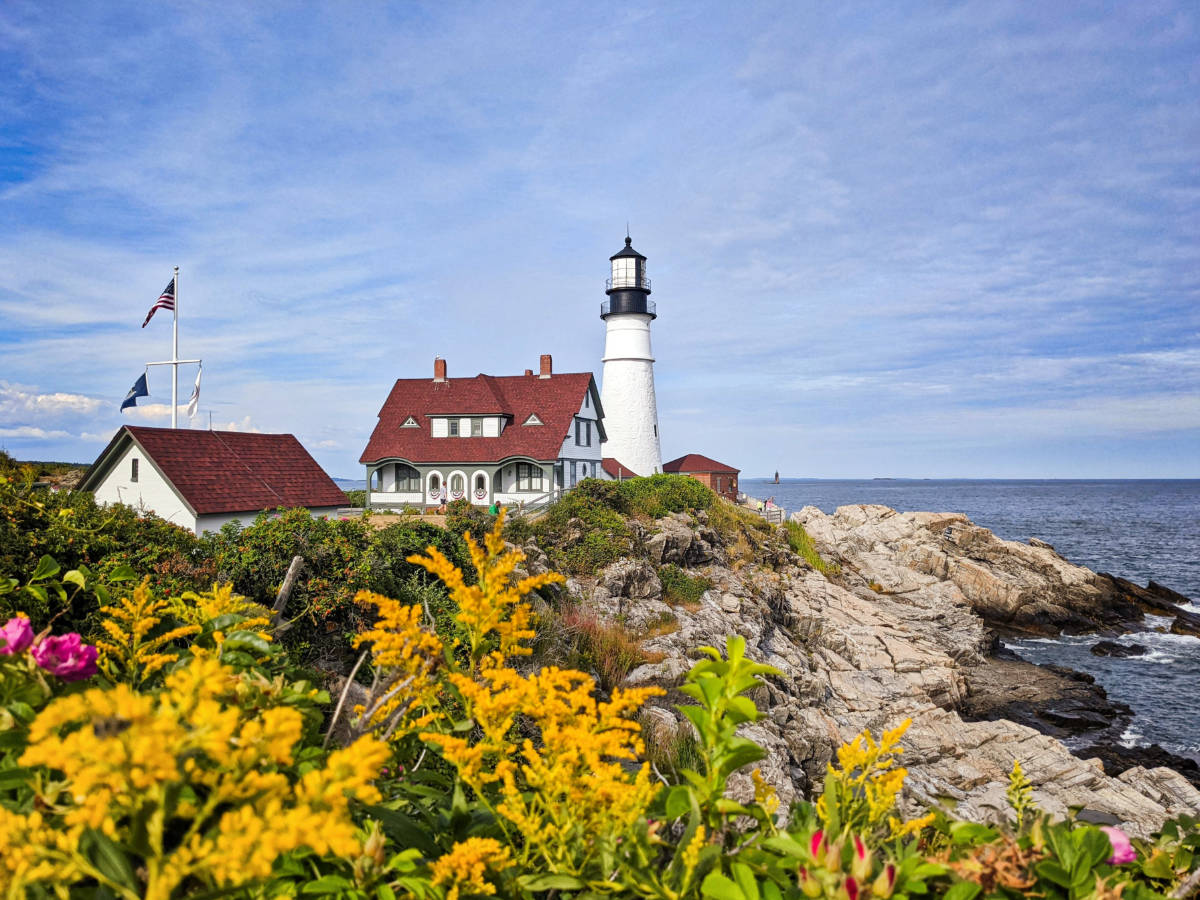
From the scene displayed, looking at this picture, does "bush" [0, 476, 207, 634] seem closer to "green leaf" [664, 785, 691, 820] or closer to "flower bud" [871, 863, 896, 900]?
"green leaf" [664, 785, 691, 820]

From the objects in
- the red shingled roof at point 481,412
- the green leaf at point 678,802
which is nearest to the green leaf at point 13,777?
the green leaf at point 678,802

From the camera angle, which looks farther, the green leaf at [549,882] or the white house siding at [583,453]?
the white house siding at [583,453]

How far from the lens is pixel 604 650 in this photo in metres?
11.4

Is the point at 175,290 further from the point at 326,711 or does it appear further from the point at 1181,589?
the point at 1181,589

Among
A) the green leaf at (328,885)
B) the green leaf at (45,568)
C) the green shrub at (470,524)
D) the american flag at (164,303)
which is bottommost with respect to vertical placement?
the green leaf at (328,885)

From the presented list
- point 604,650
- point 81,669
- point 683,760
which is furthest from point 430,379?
point 81,669

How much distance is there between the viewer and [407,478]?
128 ft

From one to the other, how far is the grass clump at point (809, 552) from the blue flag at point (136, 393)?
84.7 ft

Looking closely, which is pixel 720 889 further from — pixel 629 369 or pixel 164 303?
pixel 629 369

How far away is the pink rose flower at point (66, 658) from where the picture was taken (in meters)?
2.26

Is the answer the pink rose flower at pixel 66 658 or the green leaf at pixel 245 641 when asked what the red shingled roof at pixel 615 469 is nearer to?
the green leaf at pixel 245 641

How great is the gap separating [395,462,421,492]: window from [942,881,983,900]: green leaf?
38.3 metres

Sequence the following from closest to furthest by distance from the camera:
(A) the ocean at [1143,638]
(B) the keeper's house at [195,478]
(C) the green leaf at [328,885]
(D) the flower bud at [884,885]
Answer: (D) the flower bud at [884,885], (C) the green leaf at [328,885], (B) the keeper's house at [195,478], (A) the ocean at [1143,638]

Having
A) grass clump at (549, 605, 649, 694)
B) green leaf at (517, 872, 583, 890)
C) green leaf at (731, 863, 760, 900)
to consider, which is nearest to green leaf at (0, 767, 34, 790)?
green leaf at (517, 872, 583, 890)
